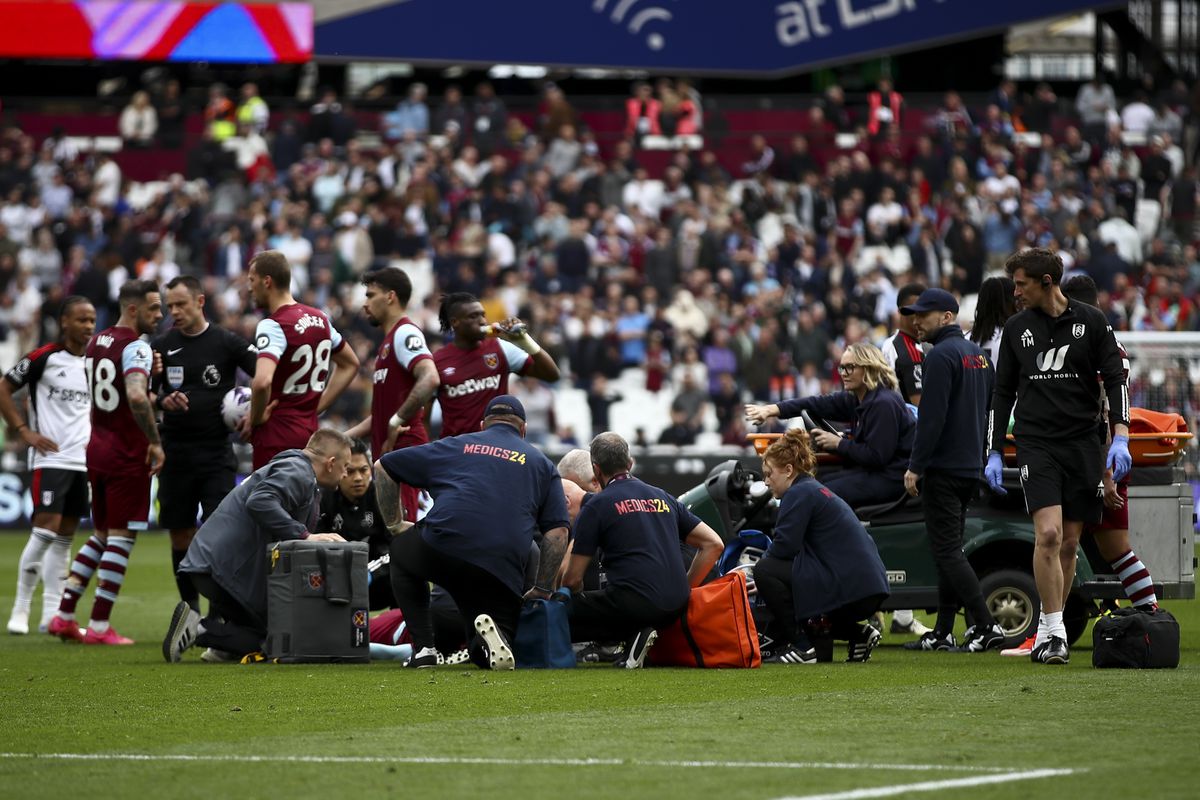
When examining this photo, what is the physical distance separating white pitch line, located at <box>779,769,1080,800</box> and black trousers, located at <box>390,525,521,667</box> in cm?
465

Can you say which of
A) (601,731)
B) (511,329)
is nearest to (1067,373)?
(511,329)

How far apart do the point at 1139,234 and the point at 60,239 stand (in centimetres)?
1629

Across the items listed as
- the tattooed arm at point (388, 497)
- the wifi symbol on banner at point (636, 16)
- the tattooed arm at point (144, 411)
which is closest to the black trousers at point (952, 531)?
the tattooed arm at point (388, 497)

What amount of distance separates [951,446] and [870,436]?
76 cm

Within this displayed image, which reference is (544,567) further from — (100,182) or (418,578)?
(100,182)

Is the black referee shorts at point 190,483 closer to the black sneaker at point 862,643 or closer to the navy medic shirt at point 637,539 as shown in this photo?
the navy medic shirt at point 637,539

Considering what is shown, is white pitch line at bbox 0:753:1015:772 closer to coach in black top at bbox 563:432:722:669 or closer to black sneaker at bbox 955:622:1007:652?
coach in black top at bbox 563:432:722:669

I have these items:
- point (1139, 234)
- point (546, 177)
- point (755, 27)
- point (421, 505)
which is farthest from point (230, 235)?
point (421, 505)

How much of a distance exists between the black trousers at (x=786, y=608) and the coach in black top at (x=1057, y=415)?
105 cm

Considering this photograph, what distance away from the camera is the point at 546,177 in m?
31.2

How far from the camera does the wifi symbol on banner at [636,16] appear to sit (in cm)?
3528

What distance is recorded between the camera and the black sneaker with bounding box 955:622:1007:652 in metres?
11.7

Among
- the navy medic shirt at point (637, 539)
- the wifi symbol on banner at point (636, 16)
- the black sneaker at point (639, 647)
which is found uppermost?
the wifi symbol on banner at point (636, 16)

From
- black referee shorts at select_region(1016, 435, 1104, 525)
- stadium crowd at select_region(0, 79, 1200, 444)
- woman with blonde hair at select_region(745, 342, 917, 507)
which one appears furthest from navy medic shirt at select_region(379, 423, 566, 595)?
stadium crowd at select_region(0, 79, 1200, 444)
